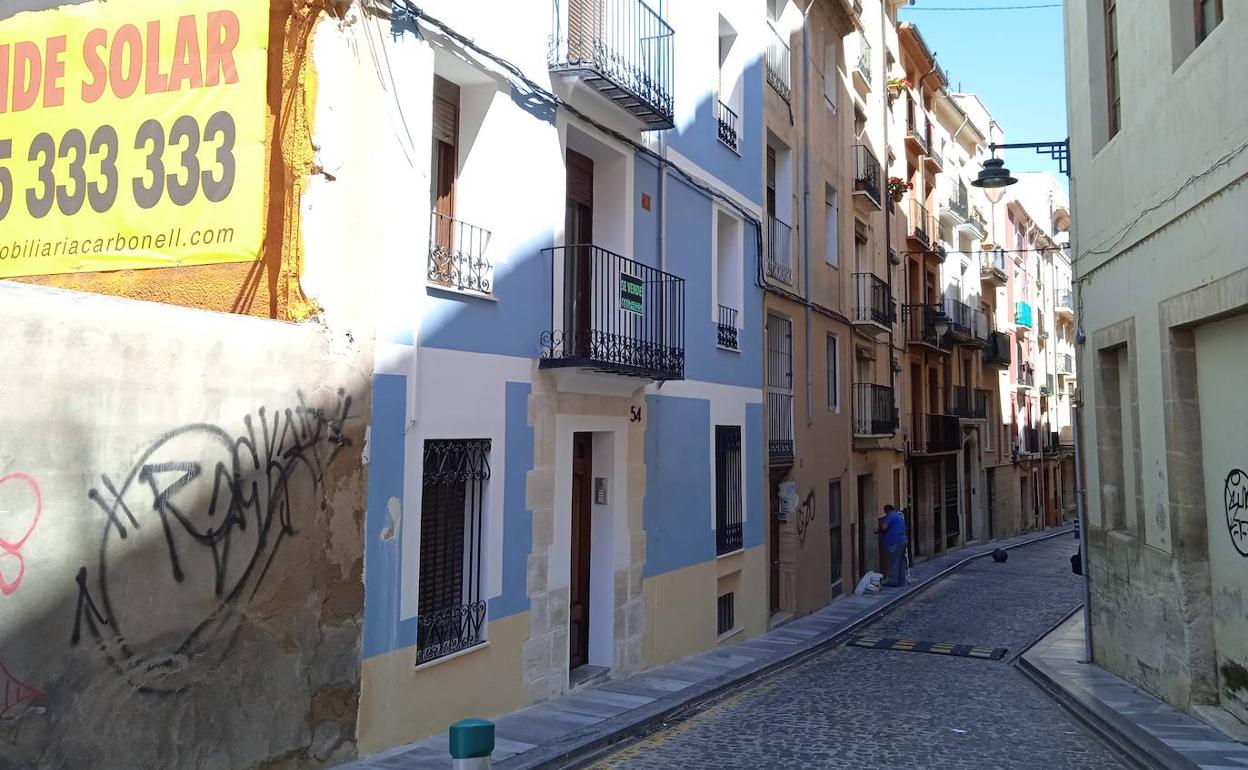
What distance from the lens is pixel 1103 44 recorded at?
1148cm

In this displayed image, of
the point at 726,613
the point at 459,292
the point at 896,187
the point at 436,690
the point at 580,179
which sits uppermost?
the point at 896,187

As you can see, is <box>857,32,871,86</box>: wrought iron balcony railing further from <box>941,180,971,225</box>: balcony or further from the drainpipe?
<box>941,180,971,225</box>: balcony

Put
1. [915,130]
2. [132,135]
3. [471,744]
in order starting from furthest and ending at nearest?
[915,130] < [132,135] < [471,744]

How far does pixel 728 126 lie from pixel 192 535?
33.3ft

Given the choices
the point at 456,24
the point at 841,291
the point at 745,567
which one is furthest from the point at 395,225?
the point at 841,291

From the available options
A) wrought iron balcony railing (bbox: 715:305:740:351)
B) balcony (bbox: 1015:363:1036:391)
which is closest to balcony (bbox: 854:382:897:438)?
wrought iron balcony railing (bbox: 715:305:740:351)

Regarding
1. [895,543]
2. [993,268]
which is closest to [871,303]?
[895,543]

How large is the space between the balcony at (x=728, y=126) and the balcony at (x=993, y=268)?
23331 mm

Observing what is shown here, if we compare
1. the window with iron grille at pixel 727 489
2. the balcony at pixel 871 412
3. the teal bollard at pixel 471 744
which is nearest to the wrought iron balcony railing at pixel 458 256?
the teal bollard at pixel 471 744

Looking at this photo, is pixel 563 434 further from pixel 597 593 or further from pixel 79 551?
pixel 79 551

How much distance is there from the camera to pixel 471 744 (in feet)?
14.2

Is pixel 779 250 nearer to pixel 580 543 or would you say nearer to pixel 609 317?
pixel 609 317

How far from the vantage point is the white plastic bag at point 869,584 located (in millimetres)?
19344

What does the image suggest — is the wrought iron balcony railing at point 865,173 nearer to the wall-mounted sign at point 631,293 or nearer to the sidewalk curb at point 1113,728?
the wall-mounted sign at point 631,293
